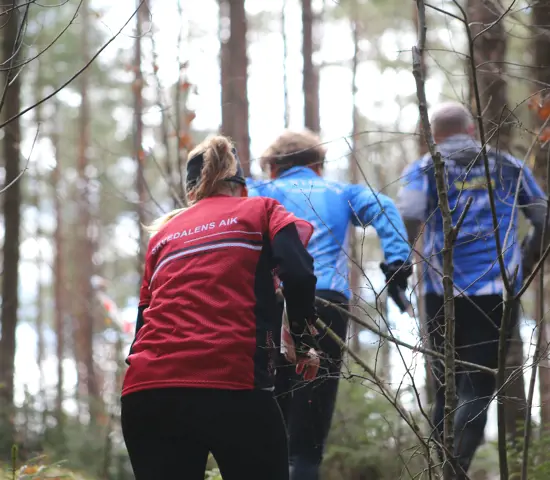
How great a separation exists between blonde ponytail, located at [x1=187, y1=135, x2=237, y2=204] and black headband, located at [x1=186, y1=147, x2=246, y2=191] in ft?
→ 0.06

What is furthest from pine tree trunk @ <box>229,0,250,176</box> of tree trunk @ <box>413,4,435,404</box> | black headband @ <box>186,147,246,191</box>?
black headband @ <box>186,147,246,191</box>

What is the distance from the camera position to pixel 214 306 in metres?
2.77

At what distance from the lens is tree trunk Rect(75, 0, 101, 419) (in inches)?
898

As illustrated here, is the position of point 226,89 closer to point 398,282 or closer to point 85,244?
point 398,282

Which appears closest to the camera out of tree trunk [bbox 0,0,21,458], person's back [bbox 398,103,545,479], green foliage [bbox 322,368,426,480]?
person's back [bbox 398,103,545,479]

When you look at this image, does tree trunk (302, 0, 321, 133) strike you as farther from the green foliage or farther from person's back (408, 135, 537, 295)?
person's back (408, 135, 537, 295)

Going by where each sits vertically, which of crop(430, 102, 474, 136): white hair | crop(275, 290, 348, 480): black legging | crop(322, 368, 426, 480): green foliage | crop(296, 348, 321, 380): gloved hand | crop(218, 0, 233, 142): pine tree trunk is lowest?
crop(322, 368, 426, 480): green foliage

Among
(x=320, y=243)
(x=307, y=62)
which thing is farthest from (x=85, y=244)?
(x=320, y=243)

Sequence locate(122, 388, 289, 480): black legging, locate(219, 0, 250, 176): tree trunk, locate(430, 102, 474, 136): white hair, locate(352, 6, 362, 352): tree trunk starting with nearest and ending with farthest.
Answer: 1. locate(122, 388, 289, 480): black legging
2. locate(352, 6, 362, 352): tree trunk
3. locate(430, 102, 474, 136): white hair
4. locate(219, 0, 250, 176): tree trunk

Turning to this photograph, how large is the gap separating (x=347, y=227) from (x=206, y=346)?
71.1 inches

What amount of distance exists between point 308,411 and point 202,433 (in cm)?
138

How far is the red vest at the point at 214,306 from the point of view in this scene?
2.71m

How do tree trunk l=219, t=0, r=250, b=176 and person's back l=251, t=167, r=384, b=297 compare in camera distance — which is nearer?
person's back l=251, t=167, r=384, b=297

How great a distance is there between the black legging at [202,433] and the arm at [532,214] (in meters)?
2.23
